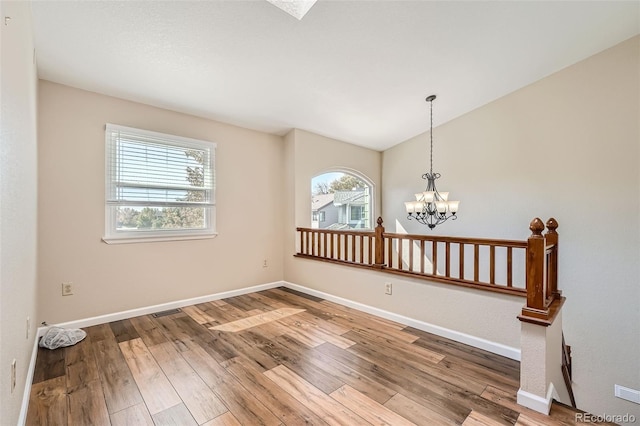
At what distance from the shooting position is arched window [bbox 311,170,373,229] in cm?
498

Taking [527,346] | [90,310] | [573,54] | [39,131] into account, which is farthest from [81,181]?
[573,54]

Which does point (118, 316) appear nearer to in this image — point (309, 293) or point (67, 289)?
point (67, 289)

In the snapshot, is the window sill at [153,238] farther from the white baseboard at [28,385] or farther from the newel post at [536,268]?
the newel post at [536,268]

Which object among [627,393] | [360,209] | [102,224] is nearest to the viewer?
[102,224]

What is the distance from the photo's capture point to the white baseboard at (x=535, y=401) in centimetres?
177

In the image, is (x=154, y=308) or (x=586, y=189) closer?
(x=154, y=308)

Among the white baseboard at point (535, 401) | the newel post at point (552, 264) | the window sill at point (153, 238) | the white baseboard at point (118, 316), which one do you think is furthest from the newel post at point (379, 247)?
the window sill at point (153, 238)

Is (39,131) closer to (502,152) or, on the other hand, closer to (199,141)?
(199,141)

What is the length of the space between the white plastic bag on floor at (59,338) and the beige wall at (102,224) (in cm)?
29

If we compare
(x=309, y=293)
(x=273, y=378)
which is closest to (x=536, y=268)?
(x=273, y=378)

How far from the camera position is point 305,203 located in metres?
4.59

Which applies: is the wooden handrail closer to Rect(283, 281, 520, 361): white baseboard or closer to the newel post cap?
the newel post cap

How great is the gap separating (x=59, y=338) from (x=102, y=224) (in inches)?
44.7

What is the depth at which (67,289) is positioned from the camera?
9.54 feet
